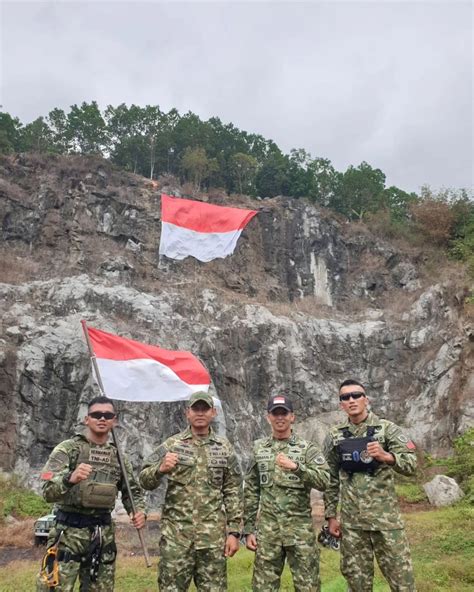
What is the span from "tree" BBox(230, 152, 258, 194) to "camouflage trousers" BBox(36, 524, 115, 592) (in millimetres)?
29490

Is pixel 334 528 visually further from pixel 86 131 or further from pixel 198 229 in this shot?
pixel 86 131

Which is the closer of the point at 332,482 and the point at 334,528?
the point at 334,528

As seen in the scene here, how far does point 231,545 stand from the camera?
16.1 ft

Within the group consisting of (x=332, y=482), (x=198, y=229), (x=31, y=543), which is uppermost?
(x=198, y=229)

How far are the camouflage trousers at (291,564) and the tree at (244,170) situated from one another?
29.4 m

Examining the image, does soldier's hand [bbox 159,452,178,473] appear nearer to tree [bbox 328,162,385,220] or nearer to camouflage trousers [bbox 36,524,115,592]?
camouflage trousers [bbox 36,524,115,592]

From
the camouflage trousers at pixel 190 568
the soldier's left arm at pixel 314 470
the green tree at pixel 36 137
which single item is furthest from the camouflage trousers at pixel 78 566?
the green tree at pixel 36 137

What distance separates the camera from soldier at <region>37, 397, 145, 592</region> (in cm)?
471

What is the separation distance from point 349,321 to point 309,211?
24.9 ft

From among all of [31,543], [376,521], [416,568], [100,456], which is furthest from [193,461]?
[31,543]

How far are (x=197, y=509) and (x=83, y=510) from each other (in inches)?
43.5

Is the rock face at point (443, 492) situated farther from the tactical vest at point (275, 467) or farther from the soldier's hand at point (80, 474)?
the soldier's hand at point (80, 474)

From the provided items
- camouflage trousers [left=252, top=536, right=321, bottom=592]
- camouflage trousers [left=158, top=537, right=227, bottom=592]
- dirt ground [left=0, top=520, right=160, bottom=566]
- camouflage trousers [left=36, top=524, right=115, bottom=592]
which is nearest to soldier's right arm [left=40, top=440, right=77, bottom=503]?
camouflage trousers [left=36, top=524, right=115, bottom=592]

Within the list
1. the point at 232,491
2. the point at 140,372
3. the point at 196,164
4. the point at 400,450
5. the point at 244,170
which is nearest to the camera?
the point at 400,450
